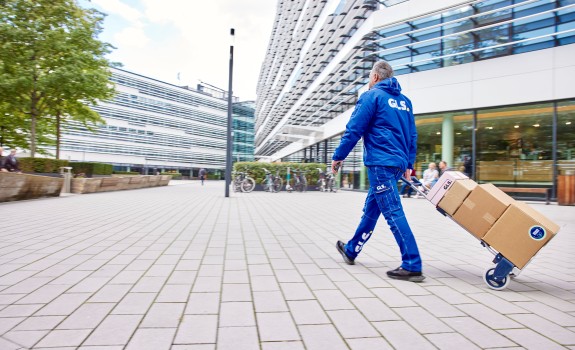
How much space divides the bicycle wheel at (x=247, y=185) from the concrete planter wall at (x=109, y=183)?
6191mm

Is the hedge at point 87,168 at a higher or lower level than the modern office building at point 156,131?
lower

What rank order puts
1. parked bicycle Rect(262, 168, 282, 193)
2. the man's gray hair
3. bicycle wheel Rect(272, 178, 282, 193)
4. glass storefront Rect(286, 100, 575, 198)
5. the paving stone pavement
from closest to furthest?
the paving stone pavement < the man's gray hair < glass storefront Rect(286, 100, 575, 198) < parked bicycle Rect(262, 168, 282, 193) < bicycle wheel Rect(272, 178, 282, 193)

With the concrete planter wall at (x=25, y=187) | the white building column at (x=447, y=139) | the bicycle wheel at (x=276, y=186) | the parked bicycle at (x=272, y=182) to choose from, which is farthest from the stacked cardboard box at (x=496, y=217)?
the bicycle wheel at (x=276, y=186)

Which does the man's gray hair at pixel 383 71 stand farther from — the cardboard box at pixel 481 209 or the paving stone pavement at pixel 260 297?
the paving stone pavement at pixel 260 297

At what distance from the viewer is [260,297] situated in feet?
9.36

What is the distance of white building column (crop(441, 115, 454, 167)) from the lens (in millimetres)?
17141

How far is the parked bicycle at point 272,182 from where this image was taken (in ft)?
63.5

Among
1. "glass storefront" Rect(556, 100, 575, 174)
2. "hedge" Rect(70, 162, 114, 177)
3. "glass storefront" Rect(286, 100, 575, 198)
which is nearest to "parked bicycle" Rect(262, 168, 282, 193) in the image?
"glass storefront" Rect(286, 100, 575, 198)

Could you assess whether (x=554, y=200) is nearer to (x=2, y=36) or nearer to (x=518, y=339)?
(x=518, y=339)

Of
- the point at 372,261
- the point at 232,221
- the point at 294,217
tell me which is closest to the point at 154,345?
the point at 372,261

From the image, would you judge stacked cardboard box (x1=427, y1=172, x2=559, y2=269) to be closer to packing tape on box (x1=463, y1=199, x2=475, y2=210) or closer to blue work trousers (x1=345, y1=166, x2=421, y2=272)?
packing tape on box (x1=463, y1=199, x2=475, y2=210)

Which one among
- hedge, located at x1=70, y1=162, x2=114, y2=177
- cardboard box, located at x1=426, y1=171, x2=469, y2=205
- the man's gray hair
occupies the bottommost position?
cardboard box, located at x1=426, y1=171, x2=469, y2=205

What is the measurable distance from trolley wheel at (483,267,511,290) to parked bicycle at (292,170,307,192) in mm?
17048

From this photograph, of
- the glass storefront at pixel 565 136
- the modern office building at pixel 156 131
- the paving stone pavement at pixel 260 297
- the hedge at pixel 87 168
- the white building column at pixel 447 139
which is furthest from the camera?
the modern office building at pixel 156 131
